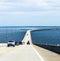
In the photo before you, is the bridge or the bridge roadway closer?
the bridge roadway

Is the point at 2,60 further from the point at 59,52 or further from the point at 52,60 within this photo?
the point at 59,52

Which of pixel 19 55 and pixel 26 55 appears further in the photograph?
pixel 26 55

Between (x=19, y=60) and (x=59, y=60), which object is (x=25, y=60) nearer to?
(x=19, y=60)

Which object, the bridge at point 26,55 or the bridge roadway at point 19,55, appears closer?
the bridge roadway at point 19,55

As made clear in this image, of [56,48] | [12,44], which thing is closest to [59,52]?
[56,48]

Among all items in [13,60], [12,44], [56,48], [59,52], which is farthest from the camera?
[12,44]

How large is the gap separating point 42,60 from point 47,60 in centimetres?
40

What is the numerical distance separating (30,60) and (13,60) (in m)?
1.30

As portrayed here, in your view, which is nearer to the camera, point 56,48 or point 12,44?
point 56,48

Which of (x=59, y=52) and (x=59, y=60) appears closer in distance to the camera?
(x=59, y=60)

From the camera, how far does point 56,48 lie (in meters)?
39.6

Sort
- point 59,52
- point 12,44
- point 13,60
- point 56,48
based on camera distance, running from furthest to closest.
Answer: point 12,44, point 56,48, point 59,52, point 13,60

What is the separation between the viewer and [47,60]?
89.5 feet

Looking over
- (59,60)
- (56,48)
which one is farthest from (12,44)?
(59,60)
